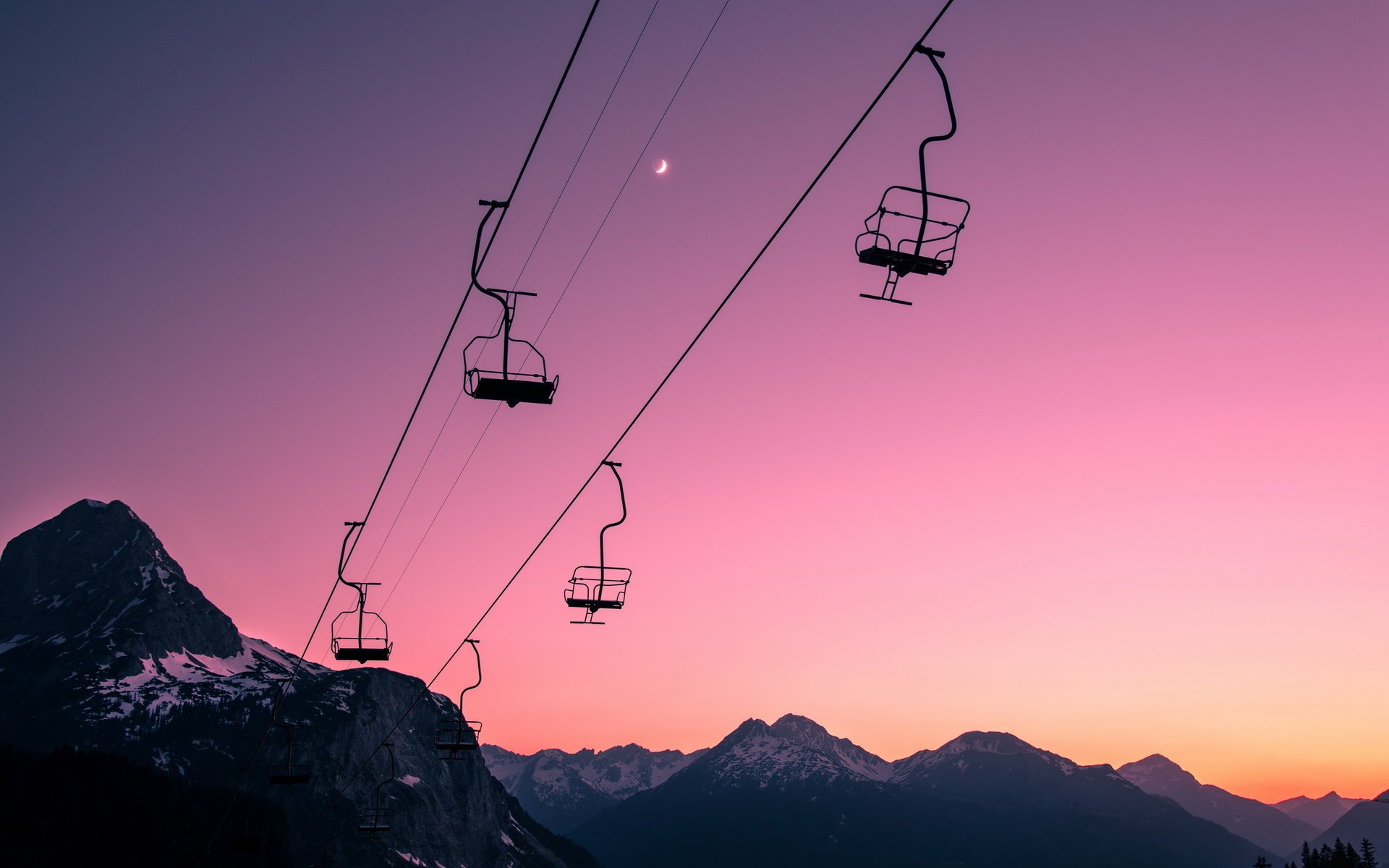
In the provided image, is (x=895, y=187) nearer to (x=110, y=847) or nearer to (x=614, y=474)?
(x=614, y=474)

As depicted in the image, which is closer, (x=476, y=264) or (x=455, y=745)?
(x=476, y=264)

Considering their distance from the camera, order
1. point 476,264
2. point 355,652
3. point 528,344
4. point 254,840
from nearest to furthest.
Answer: point 476,264 < point 528,344 < point 355,652 < point 254,840

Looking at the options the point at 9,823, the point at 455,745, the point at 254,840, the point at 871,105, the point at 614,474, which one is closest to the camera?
the point at 871,105

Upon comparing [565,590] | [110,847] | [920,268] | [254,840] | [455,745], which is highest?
[920,268]

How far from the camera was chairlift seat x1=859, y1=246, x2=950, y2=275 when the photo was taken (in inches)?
666

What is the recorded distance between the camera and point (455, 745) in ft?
152

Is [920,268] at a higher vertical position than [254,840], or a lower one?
higher

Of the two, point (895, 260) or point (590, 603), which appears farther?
point (590, 603)

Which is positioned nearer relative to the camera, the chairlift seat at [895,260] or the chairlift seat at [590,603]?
the chairlift seat at [895,260]

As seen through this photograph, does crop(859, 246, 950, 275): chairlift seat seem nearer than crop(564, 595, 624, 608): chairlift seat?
Yes

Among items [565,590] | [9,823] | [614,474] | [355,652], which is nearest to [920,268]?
[614,474]

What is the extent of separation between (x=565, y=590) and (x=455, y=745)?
15259mm

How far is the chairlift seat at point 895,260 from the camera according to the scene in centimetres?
1691

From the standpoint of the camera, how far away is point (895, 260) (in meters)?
17.0
